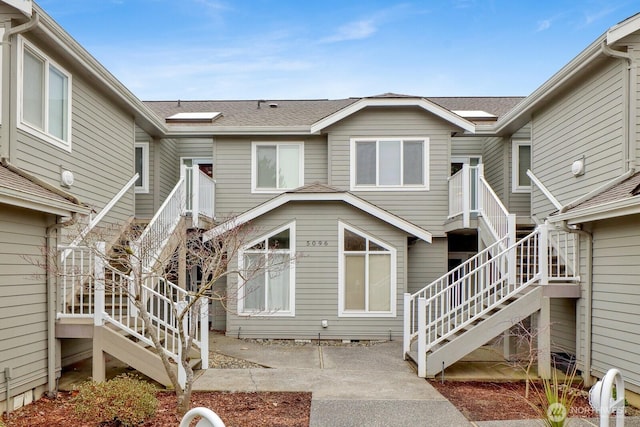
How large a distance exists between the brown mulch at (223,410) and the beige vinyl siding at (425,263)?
610 cm

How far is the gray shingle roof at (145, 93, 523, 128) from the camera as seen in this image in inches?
496

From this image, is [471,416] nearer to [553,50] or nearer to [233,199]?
[233,199]

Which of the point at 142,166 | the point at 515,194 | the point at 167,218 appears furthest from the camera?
the point at 142,166

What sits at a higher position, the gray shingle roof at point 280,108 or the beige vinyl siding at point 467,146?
the gray shingle roof at point 280,108

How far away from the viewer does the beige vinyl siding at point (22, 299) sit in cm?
553

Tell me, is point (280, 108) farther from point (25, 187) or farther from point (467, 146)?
point (25, 187)

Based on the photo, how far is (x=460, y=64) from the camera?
20.6m

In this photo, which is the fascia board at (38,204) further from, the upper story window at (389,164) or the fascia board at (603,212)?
the fascia board at (603,212)

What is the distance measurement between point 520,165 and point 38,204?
11190 millimetres

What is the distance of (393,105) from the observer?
1155 centimetres

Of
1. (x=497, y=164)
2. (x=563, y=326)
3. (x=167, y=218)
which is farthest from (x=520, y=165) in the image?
(x=167, y=218)

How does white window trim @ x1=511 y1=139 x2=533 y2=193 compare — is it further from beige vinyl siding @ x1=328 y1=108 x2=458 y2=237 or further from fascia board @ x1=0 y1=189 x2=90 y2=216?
fascia board @ x1=0 y1=189 x2=90 y2=216

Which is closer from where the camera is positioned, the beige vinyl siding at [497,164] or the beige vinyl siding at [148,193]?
the beige vinyl siding at [497,164]

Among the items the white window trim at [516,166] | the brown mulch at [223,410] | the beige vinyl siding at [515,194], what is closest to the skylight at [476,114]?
the beige vinyl siding at [515,194]
